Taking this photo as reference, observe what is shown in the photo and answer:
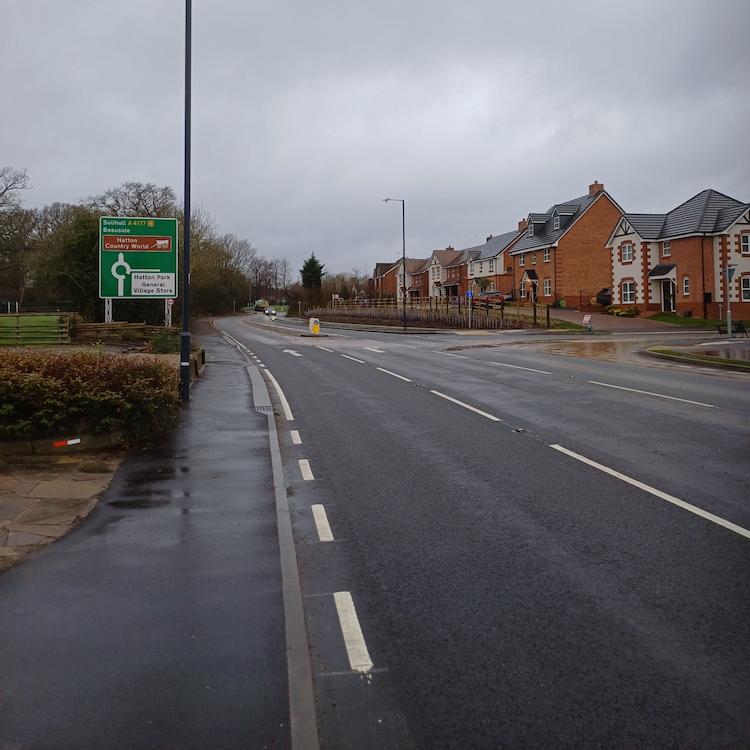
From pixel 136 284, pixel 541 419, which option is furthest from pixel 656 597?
pixel 136 284

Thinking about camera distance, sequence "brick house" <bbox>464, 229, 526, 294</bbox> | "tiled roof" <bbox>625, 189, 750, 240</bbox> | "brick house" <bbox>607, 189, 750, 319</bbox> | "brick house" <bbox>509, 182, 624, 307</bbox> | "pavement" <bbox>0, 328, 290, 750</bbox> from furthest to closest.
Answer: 1. "brick house" <bbox>464, 229, 526, 294</bbox>
2. "brick house" <bbox>509, 182, 624, 307</bbox>
3. "tiled roof" <bbox>625, 189, 750, 240</bbox>
4. "brick house" <bbox>607, 189, 750, 319</bbox>
5. "pavement" <bbox>0, 328, 290, 750</bbox>

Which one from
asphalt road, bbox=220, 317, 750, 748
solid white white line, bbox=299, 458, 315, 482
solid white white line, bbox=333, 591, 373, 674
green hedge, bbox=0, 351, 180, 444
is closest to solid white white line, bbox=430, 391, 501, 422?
asphalt road, bbox=220, 317, 750, 748

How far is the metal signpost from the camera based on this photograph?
15.6 m

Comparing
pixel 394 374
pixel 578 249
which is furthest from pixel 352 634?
pixel 578 249

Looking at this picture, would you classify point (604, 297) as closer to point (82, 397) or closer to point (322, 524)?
point (82, 397)

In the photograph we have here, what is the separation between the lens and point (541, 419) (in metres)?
12.6

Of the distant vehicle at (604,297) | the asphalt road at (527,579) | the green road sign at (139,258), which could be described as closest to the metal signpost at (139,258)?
the green road sign at (139,258)

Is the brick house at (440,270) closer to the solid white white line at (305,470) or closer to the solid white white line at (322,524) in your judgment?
the solid white white line at (305,470)

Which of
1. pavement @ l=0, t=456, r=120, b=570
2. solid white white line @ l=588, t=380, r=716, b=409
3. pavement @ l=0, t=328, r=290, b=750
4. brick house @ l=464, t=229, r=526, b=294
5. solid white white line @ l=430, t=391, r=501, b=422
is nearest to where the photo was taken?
pavement @ l=0, t=328, r=290, b=750

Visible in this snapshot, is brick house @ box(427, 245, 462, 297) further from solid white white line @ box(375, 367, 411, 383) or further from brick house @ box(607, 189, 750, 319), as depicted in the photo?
solid white white line @ box(375, 367, 411, 383)

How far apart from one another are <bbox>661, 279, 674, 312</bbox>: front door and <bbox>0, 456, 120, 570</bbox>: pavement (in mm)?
56132

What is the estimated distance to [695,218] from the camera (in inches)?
2202

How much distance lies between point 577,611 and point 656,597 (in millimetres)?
618

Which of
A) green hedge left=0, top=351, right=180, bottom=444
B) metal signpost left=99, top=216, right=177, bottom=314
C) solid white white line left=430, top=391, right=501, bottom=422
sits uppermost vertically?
metal signpost left=99, top=216, right=177, bottom=314
